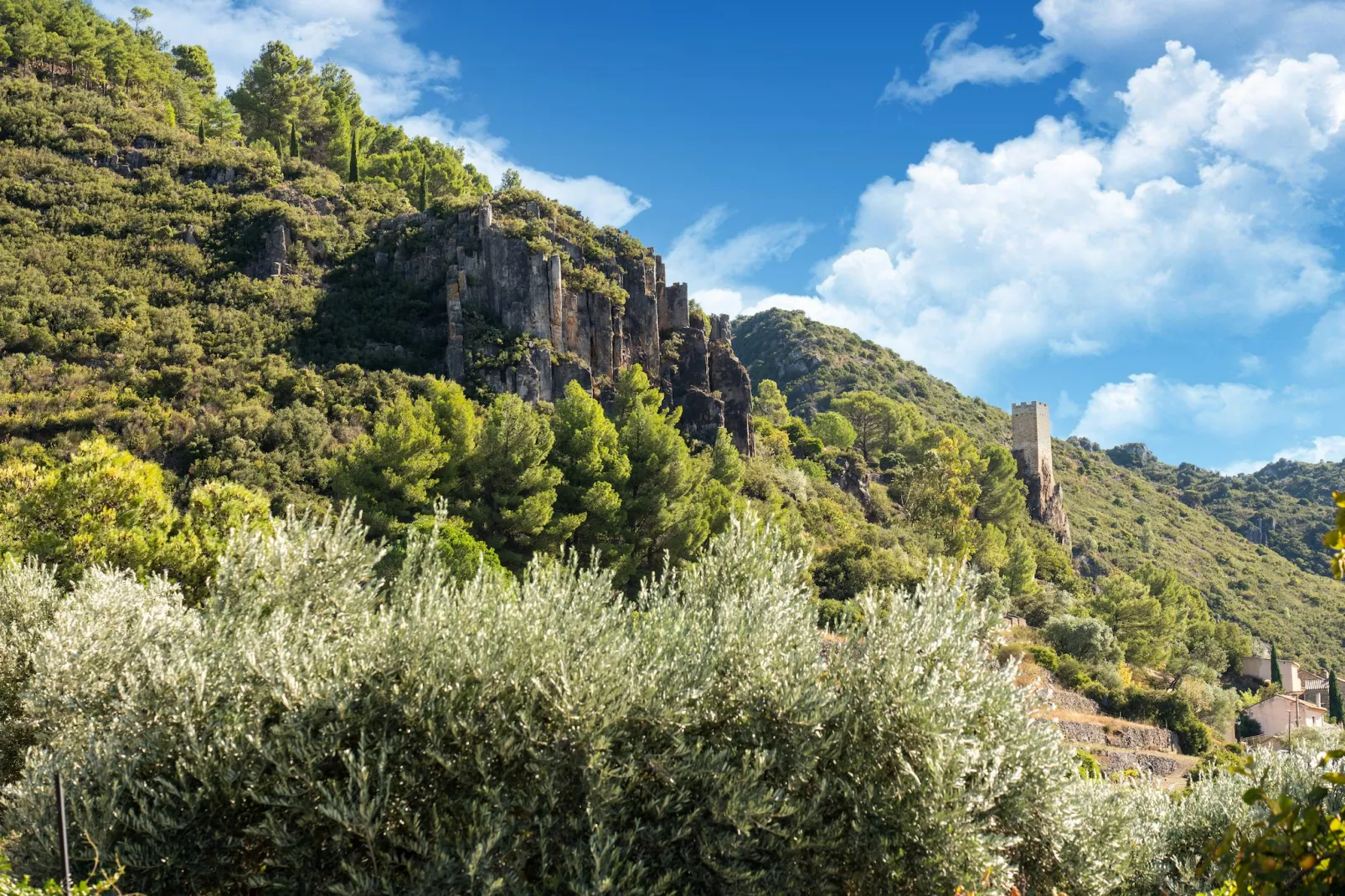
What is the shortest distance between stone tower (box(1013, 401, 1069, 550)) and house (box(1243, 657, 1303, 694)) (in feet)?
66.0

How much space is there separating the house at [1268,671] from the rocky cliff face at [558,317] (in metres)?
39.8

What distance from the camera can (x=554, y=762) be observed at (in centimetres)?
726

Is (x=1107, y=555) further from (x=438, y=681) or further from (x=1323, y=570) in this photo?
(x=438, y=681)

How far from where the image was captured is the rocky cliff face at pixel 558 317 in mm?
45969

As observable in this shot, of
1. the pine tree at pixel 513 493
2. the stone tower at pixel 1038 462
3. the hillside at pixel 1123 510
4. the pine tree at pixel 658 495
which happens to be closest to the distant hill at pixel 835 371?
the hillside at pixel 1123 510

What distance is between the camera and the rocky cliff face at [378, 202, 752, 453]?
46.0 metres

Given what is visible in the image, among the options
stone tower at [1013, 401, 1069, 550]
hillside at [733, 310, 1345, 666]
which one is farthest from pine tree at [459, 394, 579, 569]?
hillside at [733, 310, 1345, 666]

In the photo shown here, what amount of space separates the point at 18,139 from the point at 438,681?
211 feet

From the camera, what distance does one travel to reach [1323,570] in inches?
3935

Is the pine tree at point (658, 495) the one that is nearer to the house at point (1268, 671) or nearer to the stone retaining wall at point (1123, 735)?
the stone retaining wall at point (1123, 735)

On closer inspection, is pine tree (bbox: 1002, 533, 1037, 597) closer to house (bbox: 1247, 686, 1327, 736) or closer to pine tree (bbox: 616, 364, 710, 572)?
house (bbox: 1247, 686, 1327, 736)

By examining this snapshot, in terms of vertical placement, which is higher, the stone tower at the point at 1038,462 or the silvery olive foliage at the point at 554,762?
the stone tower at the point at 1038,462

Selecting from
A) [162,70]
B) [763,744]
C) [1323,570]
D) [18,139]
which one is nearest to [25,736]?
[763,744]

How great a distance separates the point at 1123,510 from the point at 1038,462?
2936 cm
